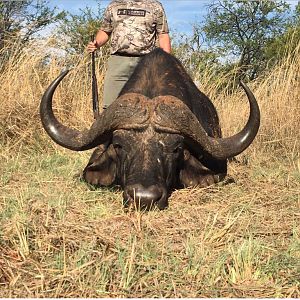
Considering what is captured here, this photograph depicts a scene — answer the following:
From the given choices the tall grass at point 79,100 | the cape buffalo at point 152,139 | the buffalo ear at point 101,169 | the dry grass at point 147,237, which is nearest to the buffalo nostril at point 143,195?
the cape buffalo at point 152,139

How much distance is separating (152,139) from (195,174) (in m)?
0.92

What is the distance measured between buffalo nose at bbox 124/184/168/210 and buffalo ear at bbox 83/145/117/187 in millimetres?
1091

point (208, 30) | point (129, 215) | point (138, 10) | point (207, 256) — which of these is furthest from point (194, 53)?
point (208, 30)

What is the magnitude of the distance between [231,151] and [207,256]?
200cm

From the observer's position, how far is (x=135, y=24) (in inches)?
269

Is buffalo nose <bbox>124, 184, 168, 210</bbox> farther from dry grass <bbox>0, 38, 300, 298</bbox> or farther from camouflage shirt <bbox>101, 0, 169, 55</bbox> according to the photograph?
camouflage shirt <bbox>101, 0, 169, 55</bbox>

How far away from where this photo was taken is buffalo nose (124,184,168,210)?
13.2 feet

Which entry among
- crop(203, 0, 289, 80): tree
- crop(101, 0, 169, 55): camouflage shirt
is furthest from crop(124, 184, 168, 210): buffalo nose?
crop(203, 0, 289, 80): tree

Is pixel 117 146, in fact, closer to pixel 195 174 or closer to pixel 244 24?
pixel 195 174


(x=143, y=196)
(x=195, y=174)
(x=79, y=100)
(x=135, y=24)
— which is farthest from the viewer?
(x=79, y=100)

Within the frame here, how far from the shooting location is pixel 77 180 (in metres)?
5.44

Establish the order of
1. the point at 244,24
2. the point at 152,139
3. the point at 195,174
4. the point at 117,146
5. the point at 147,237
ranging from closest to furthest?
the point at 147,237 < the point at 152,139 < the point at 117,146 < the point at 195,174 < the point at 244,24

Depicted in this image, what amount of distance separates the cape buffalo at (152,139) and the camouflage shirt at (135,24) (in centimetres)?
114

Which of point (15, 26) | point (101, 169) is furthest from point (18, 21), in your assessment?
point (101, 169)
